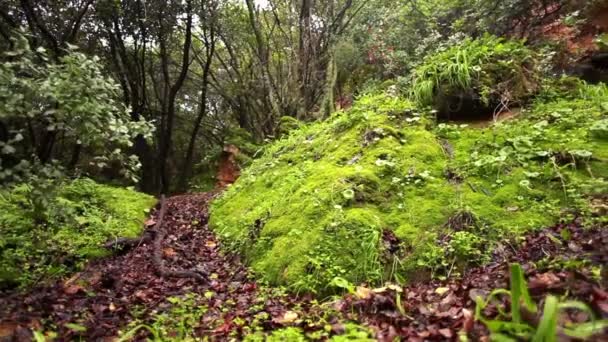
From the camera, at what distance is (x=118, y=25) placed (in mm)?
11461

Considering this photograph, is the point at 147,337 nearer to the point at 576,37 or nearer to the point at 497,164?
the point at 497,164

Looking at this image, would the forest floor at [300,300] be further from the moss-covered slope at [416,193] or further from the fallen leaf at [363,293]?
the moss-covered slope at [416,193]

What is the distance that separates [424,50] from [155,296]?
23.8 ft

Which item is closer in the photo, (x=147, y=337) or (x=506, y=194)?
(x=147, y=337)

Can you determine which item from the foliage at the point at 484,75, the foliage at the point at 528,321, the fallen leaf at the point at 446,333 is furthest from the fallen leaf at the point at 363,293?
the foliage at the point at 484,75

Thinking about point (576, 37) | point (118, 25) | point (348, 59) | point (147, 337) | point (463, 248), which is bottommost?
point (147, 337)

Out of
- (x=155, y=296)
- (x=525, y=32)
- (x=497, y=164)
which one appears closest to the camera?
(x=155, y=296)

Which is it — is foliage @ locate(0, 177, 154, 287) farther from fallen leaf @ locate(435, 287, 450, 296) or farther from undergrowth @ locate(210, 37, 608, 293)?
fallen leaf @ locate(435, 287, 450, 296)

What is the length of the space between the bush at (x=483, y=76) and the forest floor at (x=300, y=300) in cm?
273

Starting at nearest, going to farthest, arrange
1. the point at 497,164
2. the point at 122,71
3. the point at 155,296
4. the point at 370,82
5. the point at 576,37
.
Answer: the point at 155,296, the point at 497,164, the point at 576,37, the point at 370,82, the point at 122,71

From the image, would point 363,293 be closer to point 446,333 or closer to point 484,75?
point 446,333

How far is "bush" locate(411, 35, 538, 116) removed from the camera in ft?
19.0

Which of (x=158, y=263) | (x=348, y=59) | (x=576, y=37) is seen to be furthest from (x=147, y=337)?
(x=348, y=59)

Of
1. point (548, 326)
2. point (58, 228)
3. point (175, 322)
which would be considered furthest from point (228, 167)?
point (548, 326)
